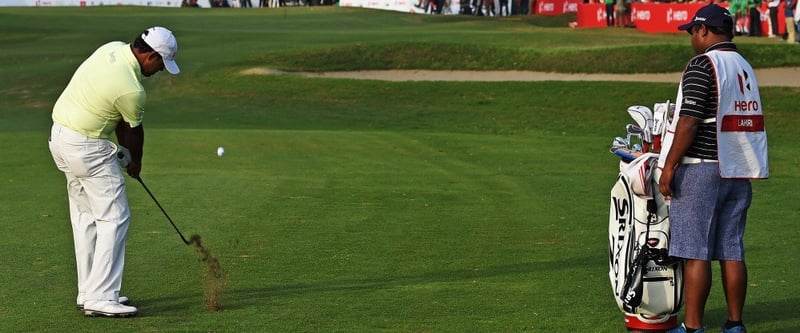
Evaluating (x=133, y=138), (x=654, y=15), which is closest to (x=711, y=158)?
(x=133, y=138)

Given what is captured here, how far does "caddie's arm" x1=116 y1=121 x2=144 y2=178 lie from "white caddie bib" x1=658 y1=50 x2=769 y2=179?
11.2 ft

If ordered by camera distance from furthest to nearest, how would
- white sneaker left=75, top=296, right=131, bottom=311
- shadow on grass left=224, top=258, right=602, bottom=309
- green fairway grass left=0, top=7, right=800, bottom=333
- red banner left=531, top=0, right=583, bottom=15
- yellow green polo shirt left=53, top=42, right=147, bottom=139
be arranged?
red banner left=531, top=0, right=583, bottom=15
shadow on grass left=224, top=258, right=602, bottom=309
green fairway grass left=0, top=7, right=800, bottom=333
white sneaker left=75, top=296, right=131, bottom=311
yellow green polo shirt left=53, top=42, right=147, bottom=139

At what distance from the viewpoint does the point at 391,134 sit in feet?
73.5

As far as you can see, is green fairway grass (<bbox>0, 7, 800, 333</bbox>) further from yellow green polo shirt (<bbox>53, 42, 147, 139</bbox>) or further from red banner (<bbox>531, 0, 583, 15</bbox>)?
red banner (<bbox>531, 0, 583, 15</bbox>)

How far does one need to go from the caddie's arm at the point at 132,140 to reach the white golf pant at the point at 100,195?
102 mm

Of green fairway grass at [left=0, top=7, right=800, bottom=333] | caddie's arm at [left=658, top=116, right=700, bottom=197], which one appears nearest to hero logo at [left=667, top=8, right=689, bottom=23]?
green fairway grass at [left=0, top=7, right=800, bottom=333]

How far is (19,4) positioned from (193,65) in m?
45.5

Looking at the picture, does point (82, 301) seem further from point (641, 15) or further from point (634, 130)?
point (641, 15)

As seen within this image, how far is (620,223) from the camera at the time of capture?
759cm

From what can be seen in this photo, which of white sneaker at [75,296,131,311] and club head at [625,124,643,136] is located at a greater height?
club head at [625,124,643,136]

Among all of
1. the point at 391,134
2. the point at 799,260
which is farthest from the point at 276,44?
the point at 799,260

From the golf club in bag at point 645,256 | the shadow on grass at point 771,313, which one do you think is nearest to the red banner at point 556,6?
the shadow on grass at point 771,313

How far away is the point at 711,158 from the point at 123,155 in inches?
149

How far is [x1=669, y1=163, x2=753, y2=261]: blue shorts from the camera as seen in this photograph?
7234mm
